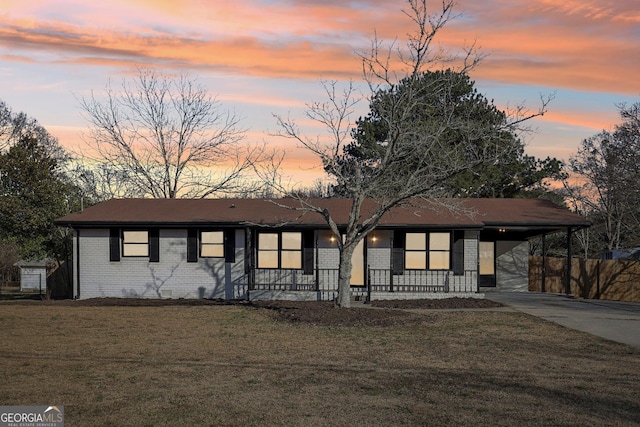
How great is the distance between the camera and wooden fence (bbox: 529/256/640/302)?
30.2 meters

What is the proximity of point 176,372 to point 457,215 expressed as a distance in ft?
53.8

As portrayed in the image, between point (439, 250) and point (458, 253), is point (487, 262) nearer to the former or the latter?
point (458, 253)

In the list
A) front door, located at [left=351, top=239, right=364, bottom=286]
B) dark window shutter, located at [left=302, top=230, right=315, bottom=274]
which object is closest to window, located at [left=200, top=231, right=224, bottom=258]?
dark window shutter, located at [left=302, top=230, right=315, bottom=274]

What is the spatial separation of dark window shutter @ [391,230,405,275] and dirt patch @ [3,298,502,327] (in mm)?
2068

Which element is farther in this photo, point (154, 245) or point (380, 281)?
point (154, 245)

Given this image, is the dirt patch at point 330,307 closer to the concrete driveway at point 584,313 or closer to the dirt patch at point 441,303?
the dirt patch at point 441,303

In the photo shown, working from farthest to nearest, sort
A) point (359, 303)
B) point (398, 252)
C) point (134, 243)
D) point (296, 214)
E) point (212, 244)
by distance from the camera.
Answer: point (296, 214) → point (134, 243) → point (212, 244) → point (398, 252) → point (359, 303)

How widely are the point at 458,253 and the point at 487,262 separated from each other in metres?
5.42

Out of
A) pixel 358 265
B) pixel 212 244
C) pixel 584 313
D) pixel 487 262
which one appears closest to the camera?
pixel 584 313

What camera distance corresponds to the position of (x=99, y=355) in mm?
13820

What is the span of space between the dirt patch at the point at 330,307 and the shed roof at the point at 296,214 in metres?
2.86
